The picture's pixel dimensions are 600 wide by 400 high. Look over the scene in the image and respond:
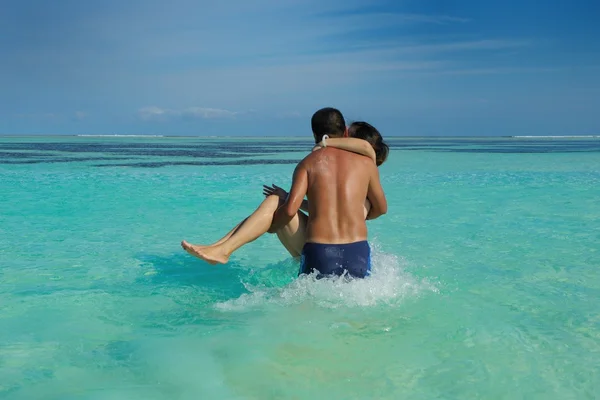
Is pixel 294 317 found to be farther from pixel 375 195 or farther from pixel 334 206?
pixel 375 195

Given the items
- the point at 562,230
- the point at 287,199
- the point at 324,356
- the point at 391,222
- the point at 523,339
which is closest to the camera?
the point at 324,356

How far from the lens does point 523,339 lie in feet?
12.9

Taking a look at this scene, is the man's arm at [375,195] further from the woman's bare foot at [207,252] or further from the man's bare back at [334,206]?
the woman's bare foot at [207,252]

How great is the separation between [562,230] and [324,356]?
5901 mm

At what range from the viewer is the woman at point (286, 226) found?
4211 mm

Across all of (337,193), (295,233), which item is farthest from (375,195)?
(295,233)

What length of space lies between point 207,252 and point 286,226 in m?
0.76

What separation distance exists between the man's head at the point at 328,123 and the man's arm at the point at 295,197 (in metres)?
0.30

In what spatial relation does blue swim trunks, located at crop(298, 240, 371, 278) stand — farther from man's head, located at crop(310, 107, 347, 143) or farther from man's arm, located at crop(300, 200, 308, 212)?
man's head, located at crop(310, 107, 347, 143)

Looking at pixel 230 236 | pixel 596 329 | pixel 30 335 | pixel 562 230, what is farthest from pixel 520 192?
pixel 30 335

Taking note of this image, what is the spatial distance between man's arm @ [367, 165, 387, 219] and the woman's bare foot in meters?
1.21

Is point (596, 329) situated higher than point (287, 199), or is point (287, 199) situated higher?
point (287, 199)

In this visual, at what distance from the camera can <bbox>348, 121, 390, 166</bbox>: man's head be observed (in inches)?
181

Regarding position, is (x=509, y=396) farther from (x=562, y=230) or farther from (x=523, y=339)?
(x=562, y=230)
